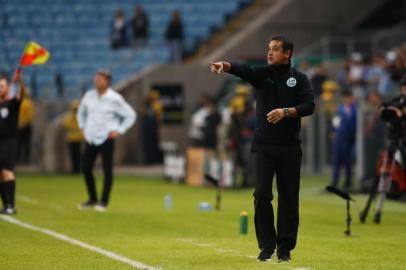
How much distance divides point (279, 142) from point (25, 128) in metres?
22.7

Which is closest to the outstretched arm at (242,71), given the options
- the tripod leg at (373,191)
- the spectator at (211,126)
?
the tripod leg at (373,191)

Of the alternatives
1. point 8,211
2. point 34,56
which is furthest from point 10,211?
point 34,56

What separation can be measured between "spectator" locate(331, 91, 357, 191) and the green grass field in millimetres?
709

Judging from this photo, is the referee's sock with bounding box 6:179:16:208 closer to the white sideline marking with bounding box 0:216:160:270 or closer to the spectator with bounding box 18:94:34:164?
the white sideline marking with bounding box 0:216:160:270

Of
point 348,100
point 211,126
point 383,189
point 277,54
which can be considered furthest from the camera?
point 211,126

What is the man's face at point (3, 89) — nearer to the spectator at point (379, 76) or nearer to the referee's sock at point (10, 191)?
the referee's sock at point (10, 191)

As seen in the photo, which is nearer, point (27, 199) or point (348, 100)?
point (27, 199)

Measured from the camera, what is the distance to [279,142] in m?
11.8

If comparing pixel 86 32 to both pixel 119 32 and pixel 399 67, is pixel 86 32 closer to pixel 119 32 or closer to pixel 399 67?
pixel 119 32

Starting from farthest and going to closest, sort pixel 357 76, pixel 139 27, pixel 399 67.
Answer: pixel 139 27 → pixel 357 76 → pixel 399 67

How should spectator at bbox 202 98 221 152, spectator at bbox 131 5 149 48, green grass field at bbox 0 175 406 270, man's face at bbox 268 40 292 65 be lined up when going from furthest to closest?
spectator at bbox 131 5 149 48 → spectator at bbox 202 98 221 152 → green grass field at bbox 0 175 406 270 → man's face at bbox 268 40 292 65

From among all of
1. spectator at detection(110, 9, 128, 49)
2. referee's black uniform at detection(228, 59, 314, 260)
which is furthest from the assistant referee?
spectator at detection(110, 9, 128, 49)

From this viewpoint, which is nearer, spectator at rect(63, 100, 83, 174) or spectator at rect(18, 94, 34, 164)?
spectator at rect(18, 94, 34, 164)

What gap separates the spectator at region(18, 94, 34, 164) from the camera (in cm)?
3294
